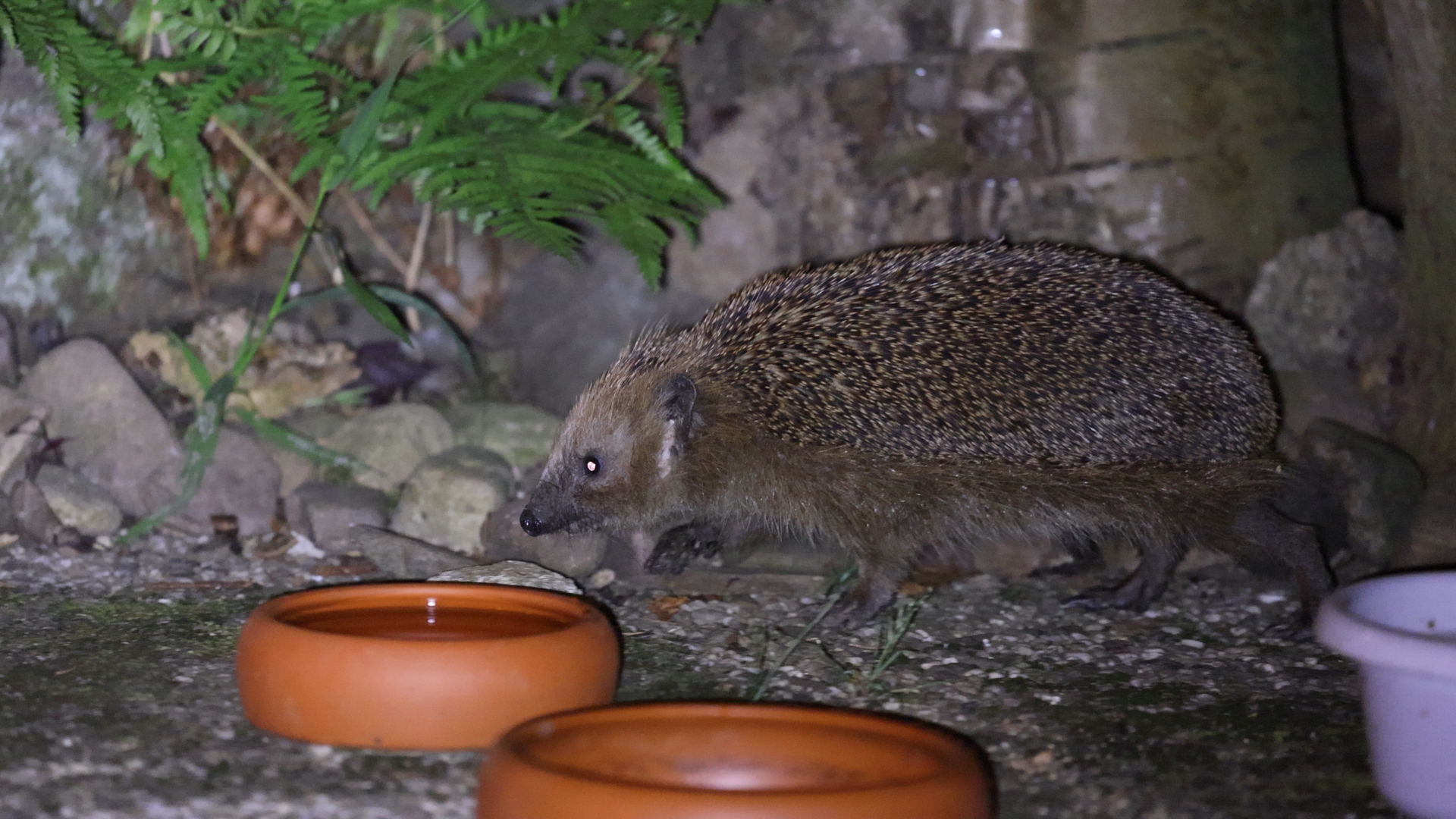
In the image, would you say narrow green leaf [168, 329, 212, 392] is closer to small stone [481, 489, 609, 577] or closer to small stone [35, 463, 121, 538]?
small stone [35, 463, 121, 538]

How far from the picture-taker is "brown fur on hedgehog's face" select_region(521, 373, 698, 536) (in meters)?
4.82

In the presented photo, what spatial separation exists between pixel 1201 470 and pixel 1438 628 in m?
1.26

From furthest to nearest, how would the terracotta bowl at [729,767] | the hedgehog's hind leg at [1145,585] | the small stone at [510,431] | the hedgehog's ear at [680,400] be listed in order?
the small stone at [510,431] < the hedgehog's hind leg at [1145,585] < the hedgehog's ear at [680,400] < the terracotta bowl at [729,767]

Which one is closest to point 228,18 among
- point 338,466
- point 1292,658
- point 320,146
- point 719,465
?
point 320,146

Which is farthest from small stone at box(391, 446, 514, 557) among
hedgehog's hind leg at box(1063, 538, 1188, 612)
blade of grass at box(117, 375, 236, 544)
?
hedgehog's hind leg at box(1063, 538, 1188, 612)

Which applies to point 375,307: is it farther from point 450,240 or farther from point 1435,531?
point 1435,531

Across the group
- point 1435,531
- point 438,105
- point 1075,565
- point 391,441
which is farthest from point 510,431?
point 1435,531

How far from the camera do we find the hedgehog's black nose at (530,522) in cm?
478

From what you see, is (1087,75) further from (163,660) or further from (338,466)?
(163,660)

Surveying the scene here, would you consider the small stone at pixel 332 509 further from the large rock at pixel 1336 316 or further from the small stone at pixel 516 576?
the large rock at pixel 1336 316

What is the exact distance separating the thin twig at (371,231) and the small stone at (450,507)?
4.52 ft

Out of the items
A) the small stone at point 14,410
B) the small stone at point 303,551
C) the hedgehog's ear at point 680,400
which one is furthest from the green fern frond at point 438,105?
the small stone at point 303,551

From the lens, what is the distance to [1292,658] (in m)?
4.11

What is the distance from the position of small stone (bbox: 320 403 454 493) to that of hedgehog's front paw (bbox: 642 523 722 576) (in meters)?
1.18
